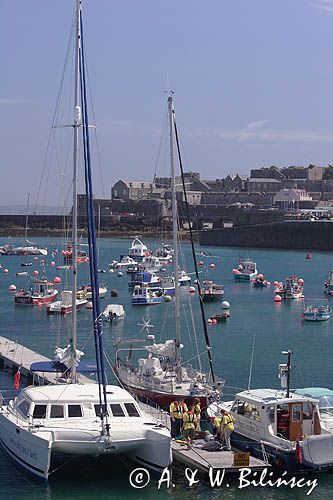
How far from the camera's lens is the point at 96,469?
23.4 metres

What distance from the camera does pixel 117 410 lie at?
23.5 m

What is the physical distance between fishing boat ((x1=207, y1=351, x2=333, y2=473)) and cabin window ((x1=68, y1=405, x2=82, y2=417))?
4.18 metres

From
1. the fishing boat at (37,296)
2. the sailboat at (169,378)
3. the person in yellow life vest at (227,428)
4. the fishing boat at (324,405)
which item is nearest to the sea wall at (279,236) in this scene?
the fishing boat at (37,296)

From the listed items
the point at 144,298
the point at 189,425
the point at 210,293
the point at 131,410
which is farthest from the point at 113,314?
the point at 131,410

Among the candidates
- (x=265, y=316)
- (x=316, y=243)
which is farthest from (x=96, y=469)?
(x=316, y=243)

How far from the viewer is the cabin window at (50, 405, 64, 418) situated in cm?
2315

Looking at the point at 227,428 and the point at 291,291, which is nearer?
the point at 227,428

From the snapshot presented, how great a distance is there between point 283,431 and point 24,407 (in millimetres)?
6362

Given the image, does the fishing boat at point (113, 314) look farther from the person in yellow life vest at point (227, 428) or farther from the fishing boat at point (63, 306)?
the person in yellow life vest at point (227, 428)

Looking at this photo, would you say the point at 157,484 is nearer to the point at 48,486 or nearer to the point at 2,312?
the point at 48,486

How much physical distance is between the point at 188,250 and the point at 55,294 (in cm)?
7544

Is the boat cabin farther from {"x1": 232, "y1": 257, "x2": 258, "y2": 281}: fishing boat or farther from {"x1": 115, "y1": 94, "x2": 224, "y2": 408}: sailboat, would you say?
{"x1": 232, "y1": 257, "x2": 258, "y2": 281}: fishing boat

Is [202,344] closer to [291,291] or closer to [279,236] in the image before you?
[291,291]

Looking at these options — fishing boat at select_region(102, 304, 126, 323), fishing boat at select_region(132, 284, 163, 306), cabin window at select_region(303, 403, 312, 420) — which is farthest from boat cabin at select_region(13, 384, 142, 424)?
fishing boat at select_region(132, 284, 163, 306)
